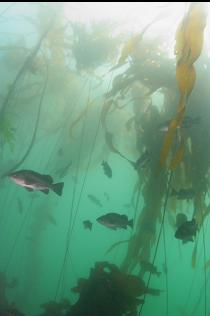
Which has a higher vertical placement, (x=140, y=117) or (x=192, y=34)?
(x=140, y=117)

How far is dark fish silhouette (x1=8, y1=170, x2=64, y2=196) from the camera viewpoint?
517 cm

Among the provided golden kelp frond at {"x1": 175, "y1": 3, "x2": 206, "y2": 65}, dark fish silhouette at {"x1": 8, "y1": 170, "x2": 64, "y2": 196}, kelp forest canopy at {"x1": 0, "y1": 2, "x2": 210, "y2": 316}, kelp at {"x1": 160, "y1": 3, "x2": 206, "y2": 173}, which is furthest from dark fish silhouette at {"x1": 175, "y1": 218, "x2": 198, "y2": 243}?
golden kelp frond at {"x1": 175, "y1": 3, "x2": 206, "y2": 65}

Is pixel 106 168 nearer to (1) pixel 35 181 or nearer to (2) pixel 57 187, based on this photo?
(2) pixel 57 187

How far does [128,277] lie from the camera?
18.1 ft

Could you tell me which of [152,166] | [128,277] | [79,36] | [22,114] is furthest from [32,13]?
[128,277]

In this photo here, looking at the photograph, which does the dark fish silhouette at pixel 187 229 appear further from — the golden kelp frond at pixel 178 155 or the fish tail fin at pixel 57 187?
the golden kelp frond at pixel 178 155

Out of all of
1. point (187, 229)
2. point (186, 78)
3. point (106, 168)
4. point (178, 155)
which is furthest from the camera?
point (106, 168)

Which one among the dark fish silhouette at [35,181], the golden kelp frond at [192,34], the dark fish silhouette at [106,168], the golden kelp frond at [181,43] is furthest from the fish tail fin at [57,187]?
the golden kelp frond at [192,34]

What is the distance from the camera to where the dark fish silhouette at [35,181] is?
203 inches

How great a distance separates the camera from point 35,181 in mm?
5227

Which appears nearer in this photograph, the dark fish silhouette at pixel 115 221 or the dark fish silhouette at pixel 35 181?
the dark fish silhouette at pixel 35 181

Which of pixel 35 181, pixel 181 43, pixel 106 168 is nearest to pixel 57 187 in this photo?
pixel 35 181

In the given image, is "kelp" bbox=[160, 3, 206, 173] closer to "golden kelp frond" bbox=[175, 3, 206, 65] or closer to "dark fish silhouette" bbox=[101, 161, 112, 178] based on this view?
"golden kelp frond" bbox=[175, 3, 206, 65]

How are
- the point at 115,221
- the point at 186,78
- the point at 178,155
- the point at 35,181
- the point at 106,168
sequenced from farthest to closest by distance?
the point at 106,168
the point at 115,221
the point at 35,181
the point at 178,155
the point at 186,78
